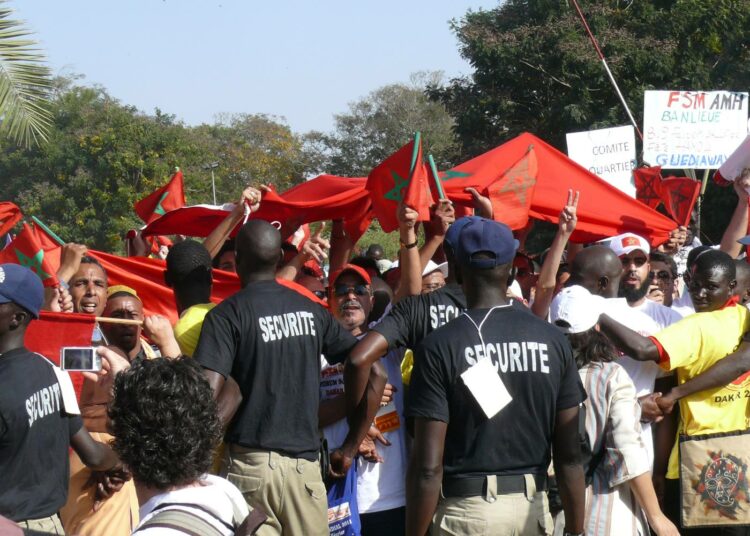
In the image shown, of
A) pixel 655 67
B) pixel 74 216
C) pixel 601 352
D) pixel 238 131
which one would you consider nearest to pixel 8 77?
pixel 601 352

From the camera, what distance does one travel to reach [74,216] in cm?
3931

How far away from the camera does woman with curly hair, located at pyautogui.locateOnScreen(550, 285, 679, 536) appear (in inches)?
169

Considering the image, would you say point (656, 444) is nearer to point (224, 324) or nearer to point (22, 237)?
point (224, 324)

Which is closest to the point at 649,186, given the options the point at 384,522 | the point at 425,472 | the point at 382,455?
the point at 382,455

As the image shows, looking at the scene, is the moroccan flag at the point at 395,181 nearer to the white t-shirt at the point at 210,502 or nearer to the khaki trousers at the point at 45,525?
the khaki trousers at the point at 45,525

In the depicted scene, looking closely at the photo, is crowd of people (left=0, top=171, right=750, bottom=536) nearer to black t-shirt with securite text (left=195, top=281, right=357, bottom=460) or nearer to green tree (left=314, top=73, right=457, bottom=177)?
black t-shirt with securite text (left=195, top=281, right=357, bottom=460)

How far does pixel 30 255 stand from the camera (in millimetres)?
6402

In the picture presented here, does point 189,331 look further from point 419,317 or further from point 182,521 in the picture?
Answer: point 182,521

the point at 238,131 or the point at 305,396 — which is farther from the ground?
the point at 238,131

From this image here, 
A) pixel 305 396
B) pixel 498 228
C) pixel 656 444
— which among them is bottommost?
pixel 656 444

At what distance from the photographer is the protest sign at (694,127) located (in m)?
11.1

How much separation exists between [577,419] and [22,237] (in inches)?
163

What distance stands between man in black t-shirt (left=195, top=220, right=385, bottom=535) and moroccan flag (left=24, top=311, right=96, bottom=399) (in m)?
1.03

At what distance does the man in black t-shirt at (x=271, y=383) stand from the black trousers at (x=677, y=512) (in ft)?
6.26
